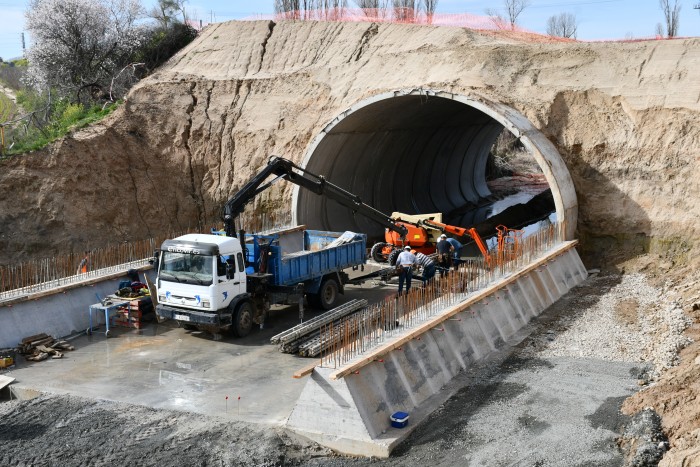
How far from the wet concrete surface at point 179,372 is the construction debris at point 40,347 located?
15cm

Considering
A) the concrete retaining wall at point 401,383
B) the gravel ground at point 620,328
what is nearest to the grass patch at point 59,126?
the concrete retaining wall at point 401,383

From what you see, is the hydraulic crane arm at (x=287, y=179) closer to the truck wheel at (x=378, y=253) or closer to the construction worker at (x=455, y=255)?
the truck wheel at (x=378, y=253)

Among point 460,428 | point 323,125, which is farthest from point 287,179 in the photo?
point 460,428

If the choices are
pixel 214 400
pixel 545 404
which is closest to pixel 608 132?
pixel 545 404

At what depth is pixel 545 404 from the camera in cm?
1166

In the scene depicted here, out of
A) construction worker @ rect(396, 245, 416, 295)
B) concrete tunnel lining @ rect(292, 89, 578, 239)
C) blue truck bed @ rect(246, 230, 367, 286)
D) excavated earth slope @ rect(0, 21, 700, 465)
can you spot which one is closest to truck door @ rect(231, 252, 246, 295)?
blue truck bed @ rect(246, 230, 367, 286)

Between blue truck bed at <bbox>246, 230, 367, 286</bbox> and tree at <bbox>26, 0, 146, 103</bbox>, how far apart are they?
15.6 metres

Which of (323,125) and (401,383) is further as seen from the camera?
(323,125)

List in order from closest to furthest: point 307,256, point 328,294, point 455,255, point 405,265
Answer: point 307,256
point 405,265
point 328,294
point 455,255

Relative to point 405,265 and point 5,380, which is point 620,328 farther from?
point 5,380

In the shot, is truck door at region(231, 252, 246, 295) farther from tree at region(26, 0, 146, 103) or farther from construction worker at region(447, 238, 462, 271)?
tree at region(26, 0, 146, 103)

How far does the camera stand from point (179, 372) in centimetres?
1339

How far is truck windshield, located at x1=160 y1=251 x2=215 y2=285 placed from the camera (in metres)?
14.7

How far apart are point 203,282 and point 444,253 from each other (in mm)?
6933
